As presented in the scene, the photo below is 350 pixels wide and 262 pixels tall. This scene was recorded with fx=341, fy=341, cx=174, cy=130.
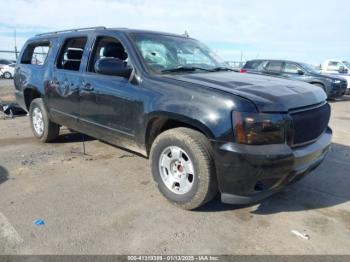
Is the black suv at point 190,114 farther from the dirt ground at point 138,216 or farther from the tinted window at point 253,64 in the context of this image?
the tinted window at point 253,64

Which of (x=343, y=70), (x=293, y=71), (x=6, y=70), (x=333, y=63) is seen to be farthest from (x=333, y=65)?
(x=6, y=70)

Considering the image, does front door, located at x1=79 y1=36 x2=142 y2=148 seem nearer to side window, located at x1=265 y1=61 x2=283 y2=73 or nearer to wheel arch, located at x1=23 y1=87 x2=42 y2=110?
wheel arch, located at x1=23 y1=87 x2=42 y2=110

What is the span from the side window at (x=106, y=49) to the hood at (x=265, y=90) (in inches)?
41.4

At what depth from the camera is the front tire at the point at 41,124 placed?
→ 588cm

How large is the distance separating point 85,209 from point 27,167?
5.66ft

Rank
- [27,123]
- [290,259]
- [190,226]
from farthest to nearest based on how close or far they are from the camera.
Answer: [27,123] < [190,226] < [290,259]

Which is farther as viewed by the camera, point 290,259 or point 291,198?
point 291,198

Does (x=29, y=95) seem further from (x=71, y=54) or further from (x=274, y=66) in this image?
(x=274, y=66)

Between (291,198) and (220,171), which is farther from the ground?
(220,171)

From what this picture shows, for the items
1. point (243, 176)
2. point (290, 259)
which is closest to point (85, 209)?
point (243, 176)

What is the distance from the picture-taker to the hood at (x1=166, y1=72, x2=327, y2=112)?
3.12 meters

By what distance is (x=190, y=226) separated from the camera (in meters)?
3.29

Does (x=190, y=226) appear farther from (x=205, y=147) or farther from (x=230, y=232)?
(x=205, y=147)

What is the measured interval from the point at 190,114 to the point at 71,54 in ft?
9.78
